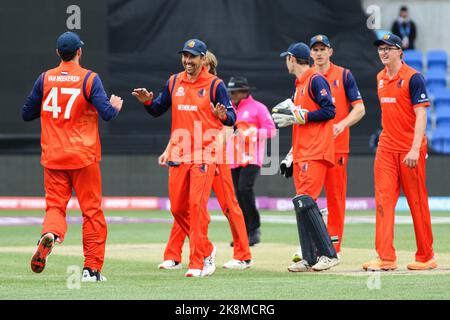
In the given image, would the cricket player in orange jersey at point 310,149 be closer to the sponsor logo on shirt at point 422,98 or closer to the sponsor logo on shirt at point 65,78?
the sponsor logo on shirt at point 422,98

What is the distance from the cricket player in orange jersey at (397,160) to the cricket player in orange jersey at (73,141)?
9.23ft

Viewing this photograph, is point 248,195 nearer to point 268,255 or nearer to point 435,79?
point 268,255

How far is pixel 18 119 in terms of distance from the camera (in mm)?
23141

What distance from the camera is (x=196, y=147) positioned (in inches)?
456

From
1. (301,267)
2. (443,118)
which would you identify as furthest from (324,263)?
(443,118)

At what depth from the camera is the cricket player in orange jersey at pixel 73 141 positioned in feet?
35.3

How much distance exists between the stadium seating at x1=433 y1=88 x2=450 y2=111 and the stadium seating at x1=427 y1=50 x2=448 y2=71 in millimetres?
615

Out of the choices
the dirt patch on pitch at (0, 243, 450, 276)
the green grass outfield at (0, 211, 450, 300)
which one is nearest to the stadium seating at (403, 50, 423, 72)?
the green grass outfield at (0, 211, 450, 300)

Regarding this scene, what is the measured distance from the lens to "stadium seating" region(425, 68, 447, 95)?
95.2 ft

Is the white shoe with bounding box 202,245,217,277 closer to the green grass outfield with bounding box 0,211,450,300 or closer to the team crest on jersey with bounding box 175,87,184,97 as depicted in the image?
the green grass outfield with bounding box 0,211,450,300

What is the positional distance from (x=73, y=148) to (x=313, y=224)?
2.52m

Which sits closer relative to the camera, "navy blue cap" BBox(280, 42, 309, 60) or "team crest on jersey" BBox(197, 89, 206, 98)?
"team crest on jersey" BBox(197, 89, 206, 98)

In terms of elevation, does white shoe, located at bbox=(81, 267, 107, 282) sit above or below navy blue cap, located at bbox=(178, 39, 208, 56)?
below
